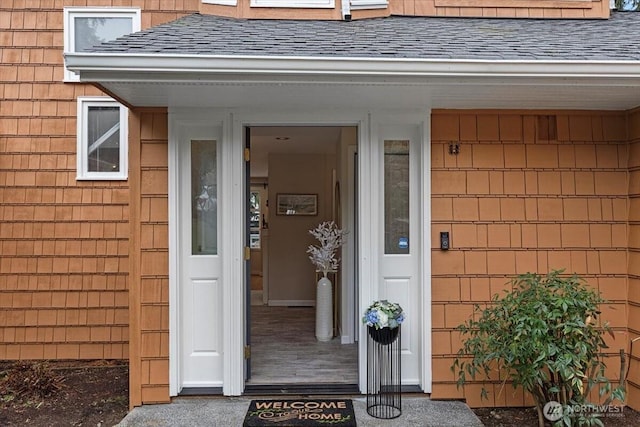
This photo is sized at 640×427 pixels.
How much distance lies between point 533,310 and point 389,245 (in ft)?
3.54

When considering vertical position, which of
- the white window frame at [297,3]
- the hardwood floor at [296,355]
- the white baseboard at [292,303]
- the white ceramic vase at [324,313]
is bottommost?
the hardwood floor at [296,355]

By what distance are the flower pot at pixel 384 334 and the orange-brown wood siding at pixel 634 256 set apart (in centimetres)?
174

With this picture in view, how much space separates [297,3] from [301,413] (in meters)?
3.21

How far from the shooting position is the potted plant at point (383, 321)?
299 centimetres

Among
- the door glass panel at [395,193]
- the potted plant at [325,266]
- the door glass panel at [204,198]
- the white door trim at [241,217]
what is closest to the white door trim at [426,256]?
the white door trim at [241,217]

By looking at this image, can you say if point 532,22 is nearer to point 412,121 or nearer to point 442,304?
point 412,121

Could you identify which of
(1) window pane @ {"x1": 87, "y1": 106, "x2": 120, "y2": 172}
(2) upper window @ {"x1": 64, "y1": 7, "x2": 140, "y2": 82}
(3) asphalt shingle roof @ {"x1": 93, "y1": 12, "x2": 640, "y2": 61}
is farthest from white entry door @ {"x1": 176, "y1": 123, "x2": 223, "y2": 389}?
(2) upper window @ {"x1": 64, "y1": 7, "x2": 140, "y2": 82}

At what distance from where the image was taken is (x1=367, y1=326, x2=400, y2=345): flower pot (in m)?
3.02

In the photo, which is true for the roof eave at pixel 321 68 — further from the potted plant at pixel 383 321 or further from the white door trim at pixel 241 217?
the potted plant at pixel 383 321

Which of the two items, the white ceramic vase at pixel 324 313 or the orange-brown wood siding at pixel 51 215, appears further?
the white ceramic vase at pixel 324 313

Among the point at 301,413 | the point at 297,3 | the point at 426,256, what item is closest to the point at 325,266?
the point at 426,256

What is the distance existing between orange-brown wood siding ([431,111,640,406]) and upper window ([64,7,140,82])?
319 cm

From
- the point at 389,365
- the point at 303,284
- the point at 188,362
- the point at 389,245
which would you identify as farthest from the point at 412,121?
the point at 303,284

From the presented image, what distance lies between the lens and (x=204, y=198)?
332 cm
